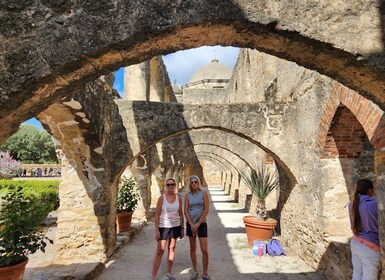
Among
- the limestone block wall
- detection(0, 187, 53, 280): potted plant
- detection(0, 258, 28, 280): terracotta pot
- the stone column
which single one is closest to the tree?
the limestone block wall

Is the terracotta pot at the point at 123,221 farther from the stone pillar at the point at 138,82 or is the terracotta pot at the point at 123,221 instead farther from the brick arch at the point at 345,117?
the brick arch at the point at 345,117

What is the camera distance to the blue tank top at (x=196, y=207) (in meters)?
4.60

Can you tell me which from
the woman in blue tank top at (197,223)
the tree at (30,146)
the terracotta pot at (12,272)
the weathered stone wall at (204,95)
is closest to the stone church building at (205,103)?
the woman in blue tank top at (197,223)

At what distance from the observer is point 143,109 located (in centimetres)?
640

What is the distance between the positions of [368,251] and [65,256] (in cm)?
477

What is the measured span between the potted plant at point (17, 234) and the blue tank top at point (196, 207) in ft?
6.31

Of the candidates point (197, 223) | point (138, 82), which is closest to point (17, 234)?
point (197, 223)

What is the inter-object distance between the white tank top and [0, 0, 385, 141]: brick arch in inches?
112

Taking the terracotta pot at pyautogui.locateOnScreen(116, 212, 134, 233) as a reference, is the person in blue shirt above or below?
above

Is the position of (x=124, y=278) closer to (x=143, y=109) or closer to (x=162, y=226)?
(x=162, y=226)

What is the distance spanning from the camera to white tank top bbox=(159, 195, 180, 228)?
4473mm

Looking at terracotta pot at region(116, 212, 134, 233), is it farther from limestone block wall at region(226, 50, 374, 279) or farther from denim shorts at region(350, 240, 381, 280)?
denim shorts at region(350, 240, 381, 280)

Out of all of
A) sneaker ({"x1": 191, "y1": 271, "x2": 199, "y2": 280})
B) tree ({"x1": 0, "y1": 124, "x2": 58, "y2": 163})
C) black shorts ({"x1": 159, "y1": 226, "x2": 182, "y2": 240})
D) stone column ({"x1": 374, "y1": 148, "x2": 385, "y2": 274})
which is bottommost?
sneaker ({"x1": 191, "y1": 271, "x2": 199, "y2": 280})

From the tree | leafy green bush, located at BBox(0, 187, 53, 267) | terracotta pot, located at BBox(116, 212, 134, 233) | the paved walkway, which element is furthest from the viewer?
the tree
